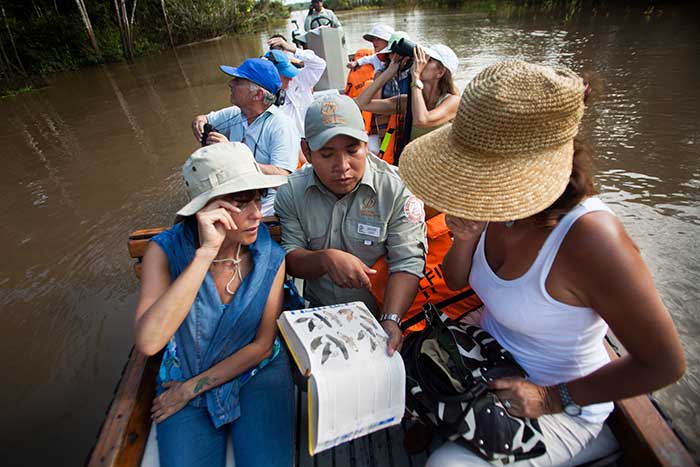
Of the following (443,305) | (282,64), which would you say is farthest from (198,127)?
(443,305)

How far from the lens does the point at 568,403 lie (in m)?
1.15

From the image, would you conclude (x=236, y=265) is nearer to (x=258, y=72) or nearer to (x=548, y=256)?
(x=548, y=256)

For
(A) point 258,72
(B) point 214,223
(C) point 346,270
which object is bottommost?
(C) point 346,270

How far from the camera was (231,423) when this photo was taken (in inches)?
60.4

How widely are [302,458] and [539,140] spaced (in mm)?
1591

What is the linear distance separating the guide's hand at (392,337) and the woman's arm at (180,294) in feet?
2.46

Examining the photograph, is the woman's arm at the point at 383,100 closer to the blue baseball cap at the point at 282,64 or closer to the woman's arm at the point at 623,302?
the blue baseball cap at the point at 282,64

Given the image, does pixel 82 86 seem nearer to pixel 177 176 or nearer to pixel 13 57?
pixel 13 57

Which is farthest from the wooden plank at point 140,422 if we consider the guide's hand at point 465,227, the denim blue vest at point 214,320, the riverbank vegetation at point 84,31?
the riverbank vegetation at point 84,31

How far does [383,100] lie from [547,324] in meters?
2.71

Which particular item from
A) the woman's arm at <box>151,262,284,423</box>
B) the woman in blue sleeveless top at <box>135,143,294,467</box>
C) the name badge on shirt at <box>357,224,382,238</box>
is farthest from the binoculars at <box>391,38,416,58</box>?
the woman's arm at <box>151,262,284,423</box>

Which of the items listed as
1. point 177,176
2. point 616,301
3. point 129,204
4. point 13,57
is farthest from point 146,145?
point 13,57

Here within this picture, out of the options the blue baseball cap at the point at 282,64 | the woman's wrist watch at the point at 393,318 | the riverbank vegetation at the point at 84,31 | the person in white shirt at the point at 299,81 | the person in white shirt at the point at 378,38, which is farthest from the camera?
the riverbank vegetation at the point at 84,31

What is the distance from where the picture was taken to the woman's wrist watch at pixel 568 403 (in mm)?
1145
